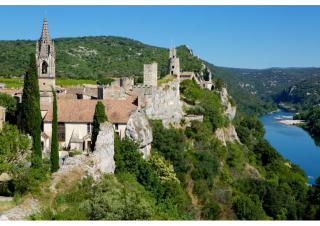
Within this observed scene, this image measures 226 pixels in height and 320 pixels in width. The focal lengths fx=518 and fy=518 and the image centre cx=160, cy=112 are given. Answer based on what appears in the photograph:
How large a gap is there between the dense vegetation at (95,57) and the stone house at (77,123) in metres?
44.1

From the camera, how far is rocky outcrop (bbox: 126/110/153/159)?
34.2 m

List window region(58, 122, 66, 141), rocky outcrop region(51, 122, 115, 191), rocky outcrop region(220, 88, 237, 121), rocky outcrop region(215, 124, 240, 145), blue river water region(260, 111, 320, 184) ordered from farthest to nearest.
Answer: blue river water region(260, 111, 320, 184), rocky outcrop region(220, 88, 237, 121), rocky outcrop region(215, 124, 240, 145), window region(58, 122, 66, 141), rocky outcrop region(51, 122, 115, 191)

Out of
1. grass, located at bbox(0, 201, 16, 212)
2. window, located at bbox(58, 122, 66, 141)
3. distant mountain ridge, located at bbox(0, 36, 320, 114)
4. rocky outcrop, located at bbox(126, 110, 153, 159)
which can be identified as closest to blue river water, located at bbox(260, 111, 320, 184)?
distant mountain ridge, located at bbox(0, 36, 320, 114)

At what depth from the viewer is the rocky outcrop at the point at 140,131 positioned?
34.2 metres

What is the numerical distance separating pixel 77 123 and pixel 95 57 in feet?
295

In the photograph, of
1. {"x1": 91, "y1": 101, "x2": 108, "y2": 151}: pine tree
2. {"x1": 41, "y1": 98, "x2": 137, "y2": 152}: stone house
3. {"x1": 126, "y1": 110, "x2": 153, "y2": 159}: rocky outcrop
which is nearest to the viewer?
{"x1": 91, "y1": 101, "x2": 108, "y2": 151}: pine tree

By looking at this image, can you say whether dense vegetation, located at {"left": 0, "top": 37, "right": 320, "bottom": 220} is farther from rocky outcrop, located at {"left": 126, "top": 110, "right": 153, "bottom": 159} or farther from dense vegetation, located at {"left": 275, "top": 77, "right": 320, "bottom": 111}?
dense vegetation, located at {"left": 275, "top": 77, "right": 320, "bottom": 111}

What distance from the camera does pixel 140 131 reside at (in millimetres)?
35281

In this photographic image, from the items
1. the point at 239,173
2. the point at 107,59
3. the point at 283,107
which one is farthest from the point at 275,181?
the point at 283,107

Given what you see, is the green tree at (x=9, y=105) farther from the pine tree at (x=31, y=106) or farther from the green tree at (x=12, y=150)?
the green tree at (x=12, y=150)

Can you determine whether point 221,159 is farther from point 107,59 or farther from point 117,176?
point 107,59

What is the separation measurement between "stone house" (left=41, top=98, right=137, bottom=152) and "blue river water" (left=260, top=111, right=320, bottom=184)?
34437mm

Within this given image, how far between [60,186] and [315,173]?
49.7 metres

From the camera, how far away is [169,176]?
120ft
